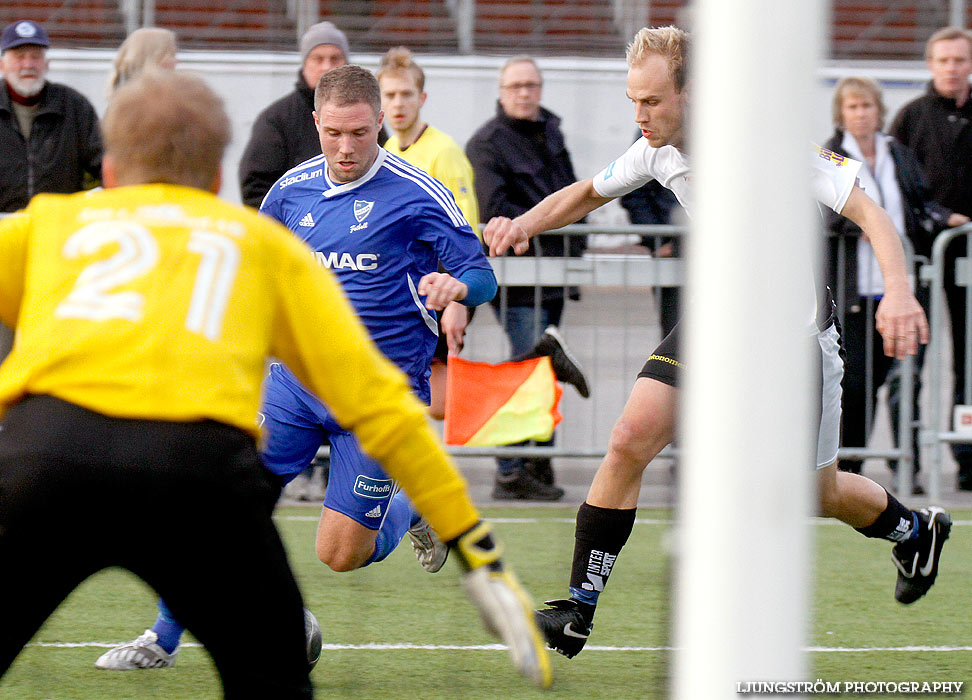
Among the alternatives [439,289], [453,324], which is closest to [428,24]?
[453,324]

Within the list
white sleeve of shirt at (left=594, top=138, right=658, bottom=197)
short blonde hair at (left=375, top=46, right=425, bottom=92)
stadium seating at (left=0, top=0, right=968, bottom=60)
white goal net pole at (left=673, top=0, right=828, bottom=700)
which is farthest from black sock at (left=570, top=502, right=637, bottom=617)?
stadium seating at (left=0, top=0, right=968, bottom=60)

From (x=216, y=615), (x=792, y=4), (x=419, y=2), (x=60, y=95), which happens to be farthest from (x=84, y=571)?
(x=419, y=2)

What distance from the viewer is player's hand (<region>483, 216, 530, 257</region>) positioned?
14.7ft

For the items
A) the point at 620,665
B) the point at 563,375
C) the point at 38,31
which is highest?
the point at 38,31

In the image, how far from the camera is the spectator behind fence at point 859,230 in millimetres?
7988

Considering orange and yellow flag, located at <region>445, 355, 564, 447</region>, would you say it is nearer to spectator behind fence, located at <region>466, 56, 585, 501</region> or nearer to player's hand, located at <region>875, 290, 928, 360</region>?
spectator behind fence, located at <region>466, 56, 585, 501</region>

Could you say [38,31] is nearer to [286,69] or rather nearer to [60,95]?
[60,95]

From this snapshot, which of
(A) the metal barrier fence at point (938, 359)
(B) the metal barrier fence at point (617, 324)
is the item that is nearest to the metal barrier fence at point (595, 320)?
(B) the metal barrier fence at point (617, 324)

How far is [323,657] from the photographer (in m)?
4.81

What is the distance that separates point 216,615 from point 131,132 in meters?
0.86

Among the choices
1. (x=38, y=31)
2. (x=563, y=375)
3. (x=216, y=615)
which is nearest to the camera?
(x=216, y=615)

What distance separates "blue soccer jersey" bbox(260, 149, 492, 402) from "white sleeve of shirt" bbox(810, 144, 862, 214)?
1191 mm

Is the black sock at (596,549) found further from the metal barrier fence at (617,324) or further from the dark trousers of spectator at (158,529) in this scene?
the metal barrier fence at (617,324)

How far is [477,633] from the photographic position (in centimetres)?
519
